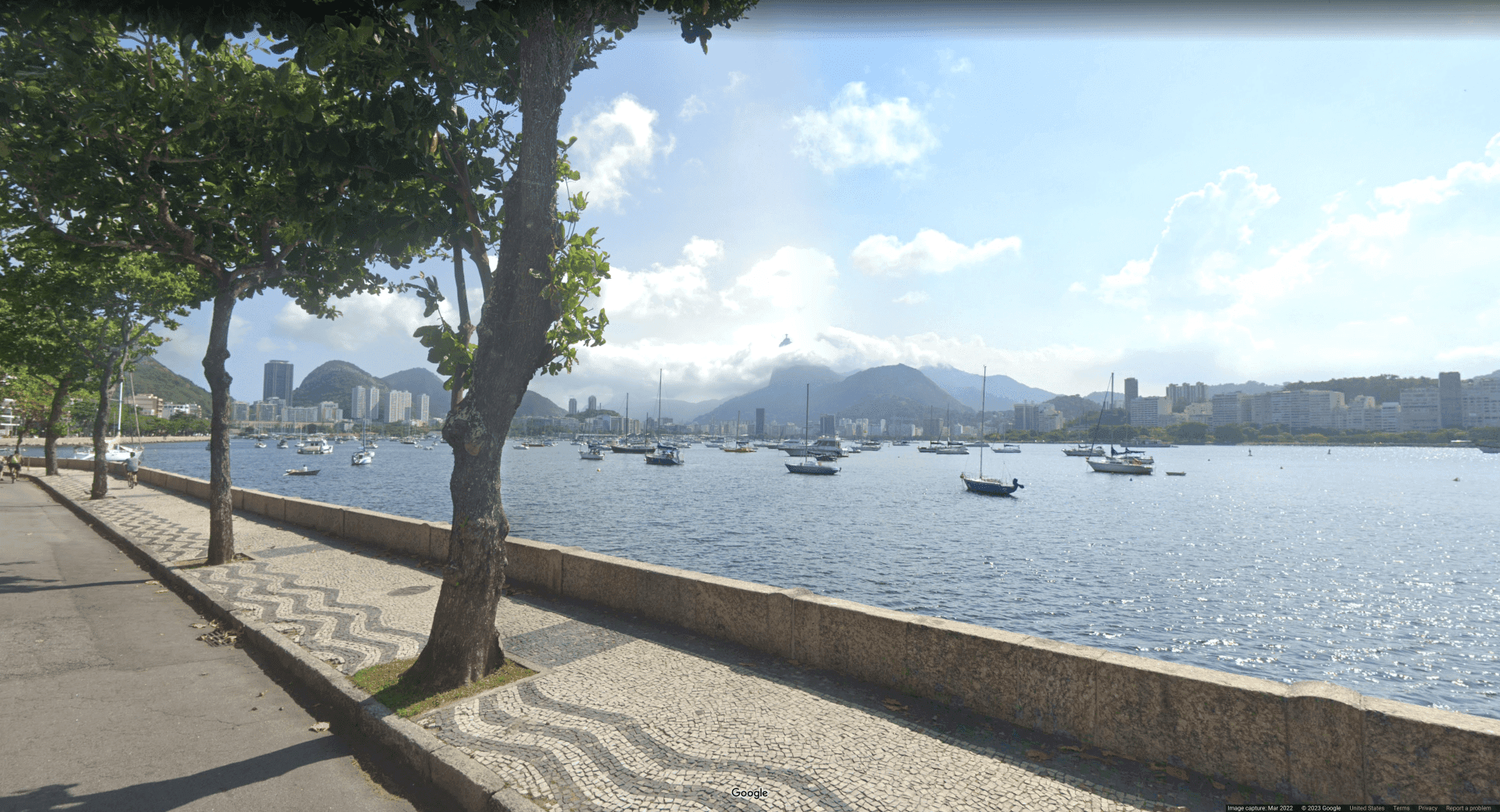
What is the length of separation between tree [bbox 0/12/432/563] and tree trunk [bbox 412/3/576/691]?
1.61 meters

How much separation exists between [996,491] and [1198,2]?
211 ft

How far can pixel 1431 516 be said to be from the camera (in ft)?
168

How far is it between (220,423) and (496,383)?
961 centimetres

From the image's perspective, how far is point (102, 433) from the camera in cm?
2312

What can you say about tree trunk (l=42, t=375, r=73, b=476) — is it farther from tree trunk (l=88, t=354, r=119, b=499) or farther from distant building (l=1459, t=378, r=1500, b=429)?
distant building (l=1459, t=378, r=1500, b=429)

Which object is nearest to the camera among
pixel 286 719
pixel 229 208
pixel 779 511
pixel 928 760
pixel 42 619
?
pixel 928 760

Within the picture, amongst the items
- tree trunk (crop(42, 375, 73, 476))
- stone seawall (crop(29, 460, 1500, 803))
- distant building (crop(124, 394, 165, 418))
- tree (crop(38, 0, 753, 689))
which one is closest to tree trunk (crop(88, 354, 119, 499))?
tree trunk (crop(42, 375, 73, 476))

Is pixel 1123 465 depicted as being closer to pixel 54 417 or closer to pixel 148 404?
pixel 54 417

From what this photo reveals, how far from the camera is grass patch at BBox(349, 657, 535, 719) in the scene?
18.1ft

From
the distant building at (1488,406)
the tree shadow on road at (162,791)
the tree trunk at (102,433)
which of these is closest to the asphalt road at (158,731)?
the tree shadow on road at (162,791)

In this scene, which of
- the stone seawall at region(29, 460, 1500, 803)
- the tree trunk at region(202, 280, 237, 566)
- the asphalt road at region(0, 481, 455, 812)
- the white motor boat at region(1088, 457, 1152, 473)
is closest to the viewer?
the stone seawall at region(29, 460, 1500, 803)

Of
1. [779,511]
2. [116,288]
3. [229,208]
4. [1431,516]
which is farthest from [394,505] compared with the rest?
[1431,516]

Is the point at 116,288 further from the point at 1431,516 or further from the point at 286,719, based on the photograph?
the point at 1431,516

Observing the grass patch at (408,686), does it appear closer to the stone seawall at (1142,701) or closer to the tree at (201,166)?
the stone seawall at (1142,701)
